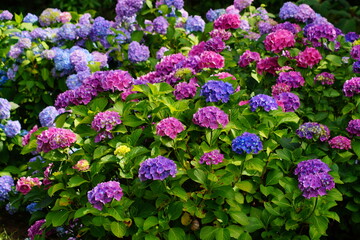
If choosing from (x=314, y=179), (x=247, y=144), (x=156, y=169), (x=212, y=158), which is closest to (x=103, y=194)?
(x=156, y=169)

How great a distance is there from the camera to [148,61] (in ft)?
15.1

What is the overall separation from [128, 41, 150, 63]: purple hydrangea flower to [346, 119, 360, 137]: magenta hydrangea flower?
75.2 inches

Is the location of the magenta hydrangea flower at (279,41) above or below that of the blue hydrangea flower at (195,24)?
above

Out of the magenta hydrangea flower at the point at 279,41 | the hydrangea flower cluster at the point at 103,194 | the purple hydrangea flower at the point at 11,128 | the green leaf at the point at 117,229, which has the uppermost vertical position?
the magenta hydrangea flower at the point at 279,41

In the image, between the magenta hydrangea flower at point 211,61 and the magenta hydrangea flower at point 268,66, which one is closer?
the magenta hydrangea flower at point 211,61

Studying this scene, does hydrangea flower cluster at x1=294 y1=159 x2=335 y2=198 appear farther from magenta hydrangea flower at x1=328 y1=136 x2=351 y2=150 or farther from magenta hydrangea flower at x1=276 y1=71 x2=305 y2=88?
magenta hydrangea flower at x1=276 y1=71 x2=305 y2=88

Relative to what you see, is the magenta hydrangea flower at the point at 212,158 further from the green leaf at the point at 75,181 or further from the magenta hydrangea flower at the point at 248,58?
the magenta hydrangea flower at the point at 248,58

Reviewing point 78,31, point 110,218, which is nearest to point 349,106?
point 110,218

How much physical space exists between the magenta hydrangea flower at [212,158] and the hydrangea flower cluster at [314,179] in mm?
397

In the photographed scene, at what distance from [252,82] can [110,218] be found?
4.82 ft

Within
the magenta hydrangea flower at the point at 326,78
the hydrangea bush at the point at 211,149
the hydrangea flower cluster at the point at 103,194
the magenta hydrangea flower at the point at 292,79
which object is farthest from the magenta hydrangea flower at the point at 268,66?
Answer: the hydrangea flower cluster at the point at 103,194

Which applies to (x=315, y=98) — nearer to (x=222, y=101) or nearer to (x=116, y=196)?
(x=222, y=101)

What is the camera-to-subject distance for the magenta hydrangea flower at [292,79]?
3412mm

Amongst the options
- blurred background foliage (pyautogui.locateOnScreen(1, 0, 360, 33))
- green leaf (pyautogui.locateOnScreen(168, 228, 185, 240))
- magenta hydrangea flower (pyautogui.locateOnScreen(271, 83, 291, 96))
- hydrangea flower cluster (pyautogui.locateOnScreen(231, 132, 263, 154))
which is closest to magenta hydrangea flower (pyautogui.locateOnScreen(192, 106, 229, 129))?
hydrangea flower cluster (pyautogui.locateOnScreen(231, 132, 263, 154))
